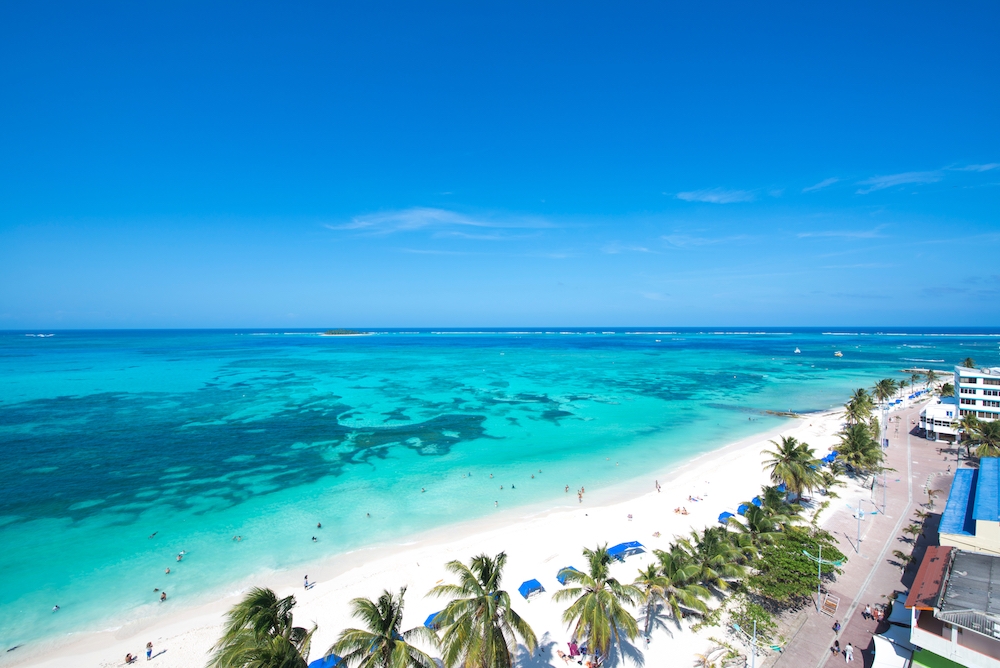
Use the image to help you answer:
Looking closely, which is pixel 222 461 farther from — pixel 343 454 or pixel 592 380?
pixel 592 380

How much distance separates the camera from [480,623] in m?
14.1

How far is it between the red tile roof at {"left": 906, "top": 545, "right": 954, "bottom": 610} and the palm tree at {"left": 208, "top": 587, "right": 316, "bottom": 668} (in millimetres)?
21966

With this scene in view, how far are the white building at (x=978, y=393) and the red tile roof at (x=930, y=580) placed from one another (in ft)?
138

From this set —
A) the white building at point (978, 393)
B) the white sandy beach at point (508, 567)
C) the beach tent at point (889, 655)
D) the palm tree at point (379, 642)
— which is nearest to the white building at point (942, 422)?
the white building at point (978, 393)

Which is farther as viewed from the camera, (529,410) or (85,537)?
(529,410)

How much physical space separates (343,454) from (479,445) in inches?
606

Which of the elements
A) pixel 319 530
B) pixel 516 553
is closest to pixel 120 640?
pixel 319 530

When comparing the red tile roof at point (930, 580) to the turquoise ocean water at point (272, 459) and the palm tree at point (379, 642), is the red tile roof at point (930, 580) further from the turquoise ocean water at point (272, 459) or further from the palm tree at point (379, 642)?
the turquoise ocean water at point (272, 459)

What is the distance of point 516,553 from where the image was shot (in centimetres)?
2902

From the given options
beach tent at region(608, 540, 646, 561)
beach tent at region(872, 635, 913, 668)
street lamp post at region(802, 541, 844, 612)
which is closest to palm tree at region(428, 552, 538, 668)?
beach tent at region(872, 635, 913, 668)

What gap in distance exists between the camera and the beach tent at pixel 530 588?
78.1 feet

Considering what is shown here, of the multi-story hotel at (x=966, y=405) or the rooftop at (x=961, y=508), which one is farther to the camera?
the multi-story hotel at (x=966, y=405)

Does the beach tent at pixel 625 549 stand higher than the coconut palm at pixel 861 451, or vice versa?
the coconut palm at pixel 861 451

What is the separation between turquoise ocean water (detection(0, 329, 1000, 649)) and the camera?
2803cm
